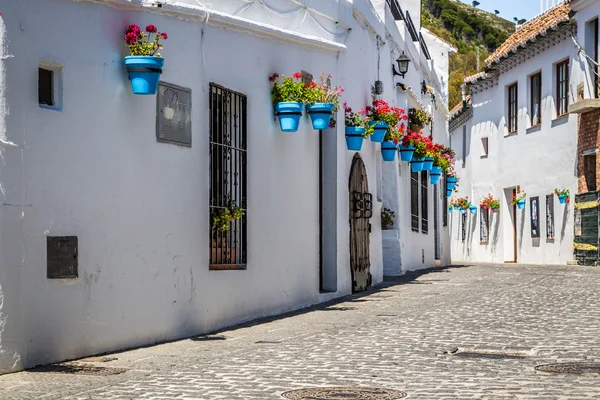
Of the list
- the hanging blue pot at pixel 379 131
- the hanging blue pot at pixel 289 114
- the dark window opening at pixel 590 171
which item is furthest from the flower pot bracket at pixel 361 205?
the dark window opening at pixel 590 171

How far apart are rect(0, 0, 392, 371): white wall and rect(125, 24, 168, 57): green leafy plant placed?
0.41 ft

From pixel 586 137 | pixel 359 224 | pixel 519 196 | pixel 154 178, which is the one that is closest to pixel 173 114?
pixel 154 178

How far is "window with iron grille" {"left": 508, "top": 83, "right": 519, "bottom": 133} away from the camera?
35.0 meters

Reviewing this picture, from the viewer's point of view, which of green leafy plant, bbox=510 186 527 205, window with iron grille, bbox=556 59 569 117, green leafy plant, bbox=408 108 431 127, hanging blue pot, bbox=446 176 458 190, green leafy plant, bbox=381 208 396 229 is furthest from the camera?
green leafy plant, bbox=510 186 527 205

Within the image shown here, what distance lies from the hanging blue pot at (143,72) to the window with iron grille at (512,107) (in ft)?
86.9

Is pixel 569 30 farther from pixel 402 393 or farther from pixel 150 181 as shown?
pixel 402 393

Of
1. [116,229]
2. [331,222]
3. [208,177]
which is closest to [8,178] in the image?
[116,229]

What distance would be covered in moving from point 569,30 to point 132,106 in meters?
21.8

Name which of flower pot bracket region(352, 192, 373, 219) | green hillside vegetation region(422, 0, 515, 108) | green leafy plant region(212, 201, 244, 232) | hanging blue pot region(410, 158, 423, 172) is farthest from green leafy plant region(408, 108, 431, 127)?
green hillside vegetation region(422, 0, 515, 108)

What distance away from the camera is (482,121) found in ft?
126

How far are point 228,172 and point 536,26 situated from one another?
23383mm

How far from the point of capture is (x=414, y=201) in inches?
963

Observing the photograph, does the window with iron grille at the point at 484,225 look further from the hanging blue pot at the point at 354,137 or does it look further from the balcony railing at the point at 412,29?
the hanging blue pot at the point at 354,137

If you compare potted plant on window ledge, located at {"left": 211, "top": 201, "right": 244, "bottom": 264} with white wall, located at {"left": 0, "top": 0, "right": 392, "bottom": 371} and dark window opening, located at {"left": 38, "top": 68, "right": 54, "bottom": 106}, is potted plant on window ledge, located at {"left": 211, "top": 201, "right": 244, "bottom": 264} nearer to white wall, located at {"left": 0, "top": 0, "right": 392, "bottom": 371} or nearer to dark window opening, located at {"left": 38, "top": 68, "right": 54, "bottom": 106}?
white wall, located at {"left": 0, "top": 0, "right": 392, "bottom": 371}
